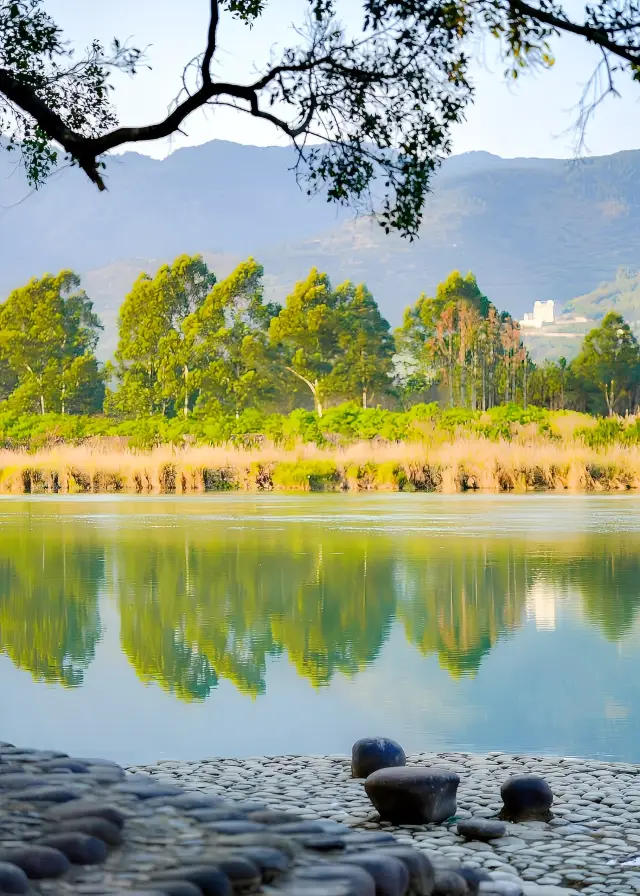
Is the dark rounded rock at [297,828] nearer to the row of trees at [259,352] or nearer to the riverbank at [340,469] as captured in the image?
the riverbank at [340,469]

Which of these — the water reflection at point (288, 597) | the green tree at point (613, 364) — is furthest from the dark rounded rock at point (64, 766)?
the green tree at point (613, 364)

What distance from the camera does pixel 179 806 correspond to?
11.9ft

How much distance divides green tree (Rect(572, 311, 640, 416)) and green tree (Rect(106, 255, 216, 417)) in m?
16.9

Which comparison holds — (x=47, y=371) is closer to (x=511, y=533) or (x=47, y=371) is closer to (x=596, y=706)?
(x=511, y=533)

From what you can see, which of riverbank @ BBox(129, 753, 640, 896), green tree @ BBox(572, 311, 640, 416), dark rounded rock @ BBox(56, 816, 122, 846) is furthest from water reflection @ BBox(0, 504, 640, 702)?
green tree @ BBox(572, 311, 640, 416)

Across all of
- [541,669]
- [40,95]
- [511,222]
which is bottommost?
[541,669]

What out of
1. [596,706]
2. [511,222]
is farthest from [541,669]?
[511,222]

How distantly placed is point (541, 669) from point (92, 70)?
16.0 ft

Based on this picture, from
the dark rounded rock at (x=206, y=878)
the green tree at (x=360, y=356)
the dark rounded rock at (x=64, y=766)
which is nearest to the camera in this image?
the dark rounded rock at (x=206, y=878)

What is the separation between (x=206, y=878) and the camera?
290 centimetres

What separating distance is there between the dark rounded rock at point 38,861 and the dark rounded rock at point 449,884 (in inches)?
37.2

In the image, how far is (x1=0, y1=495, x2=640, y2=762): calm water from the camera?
539cm

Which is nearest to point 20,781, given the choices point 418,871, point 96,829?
point 96,829

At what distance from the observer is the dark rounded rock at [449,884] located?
10.3ft
